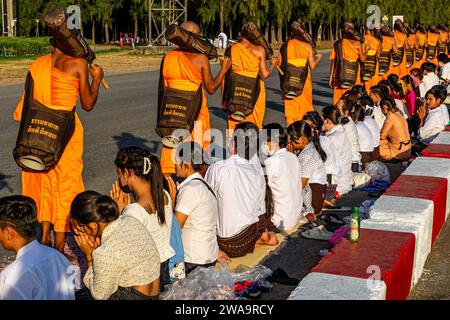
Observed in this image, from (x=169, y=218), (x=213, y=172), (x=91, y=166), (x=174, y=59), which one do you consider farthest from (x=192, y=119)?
(x=91, y=166)

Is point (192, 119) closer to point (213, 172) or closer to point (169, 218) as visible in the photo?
point (213, 172)

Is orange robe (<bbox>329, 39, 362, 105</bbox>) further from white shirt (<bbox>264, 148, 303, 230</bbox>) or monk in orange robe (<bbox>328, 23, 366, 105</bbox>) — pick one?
white shirt (<bbox>264, 148, 303, 230</bbox>)

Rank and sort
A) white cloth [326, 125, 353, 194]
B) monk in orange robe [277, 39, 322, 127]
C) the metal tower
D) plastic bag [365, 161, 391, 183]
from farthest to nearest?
the metal tower < monk in orange robe [277, 39, 322, 127] < plastic bag [365, 161, 391, 183] < white cloth [326, 125, 353, 194]

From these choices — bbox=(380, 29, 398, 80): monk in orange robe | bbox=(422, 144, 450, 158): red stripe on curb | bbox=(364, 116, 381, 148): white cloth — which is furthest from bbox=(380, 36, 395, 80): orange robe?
bbox=(422, 144, 450, 158): red stripe on curb

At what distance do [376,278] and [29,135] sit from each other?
3032 millimetres

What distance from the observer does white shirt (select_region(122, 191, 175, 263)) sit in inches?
226

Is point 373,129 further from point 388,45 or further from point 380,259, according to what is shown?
point 388,45

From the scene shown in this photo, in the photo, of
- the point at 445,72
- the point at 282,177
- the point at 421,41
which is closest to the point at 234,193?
the point at 282,177

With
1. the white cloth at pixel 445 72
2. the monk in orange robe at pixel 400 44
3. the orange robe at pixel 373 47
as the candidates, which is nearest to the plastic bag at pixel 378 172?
the orange robe at pixel 373 47

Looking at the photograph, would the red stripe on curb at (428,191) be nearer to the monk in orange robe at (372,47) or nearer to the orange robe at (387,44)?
the monk in orange robe at (372,47)

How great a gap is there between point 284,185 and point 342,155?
6.55 feet

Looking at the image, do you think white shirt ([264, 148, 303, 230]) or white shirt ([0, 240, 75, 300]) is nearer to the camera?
white shirt ([0, 240, 75, 300])

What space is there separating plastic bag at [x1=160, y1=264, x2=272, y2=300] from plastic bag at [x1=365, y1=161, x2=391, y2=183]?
4.63 metres

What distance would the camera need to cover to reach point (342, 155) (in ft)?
32.6
